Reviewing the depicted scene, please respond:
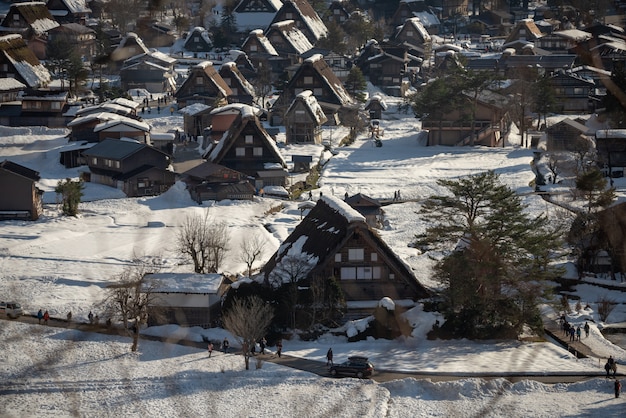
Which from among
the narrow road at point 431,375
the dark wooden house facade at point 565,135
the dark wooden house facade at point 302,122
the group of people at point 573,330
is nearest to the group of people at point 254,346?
the narrow road at point 431,375

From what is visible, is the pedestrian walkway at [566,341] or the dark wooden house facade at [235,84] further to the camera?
the dark wooden house facade at [235,84]

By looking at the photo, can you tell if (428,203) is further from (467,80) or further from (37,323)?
(467,80)

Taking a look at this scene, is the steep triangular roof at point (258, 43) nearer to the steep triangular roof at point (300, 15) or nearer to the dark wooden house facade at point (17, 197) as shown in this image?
the steep triangular roof at point (300, 15)

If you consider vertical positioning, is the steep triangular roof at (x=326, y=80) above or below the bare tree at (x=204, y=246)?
above

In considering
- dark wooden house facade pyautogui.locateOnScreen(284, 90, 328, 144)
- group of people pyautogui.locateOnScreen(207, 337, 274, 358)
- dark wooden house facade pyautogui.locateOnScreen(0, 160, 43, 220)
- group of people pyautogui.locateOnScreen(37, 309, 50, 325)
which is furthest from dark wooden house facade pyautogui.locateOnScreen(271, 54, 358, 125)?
group of people pyautogui.locateOnScreen(207, 337, 274, 358)

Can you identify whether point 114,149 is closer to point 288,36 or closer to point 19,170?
point 19,170

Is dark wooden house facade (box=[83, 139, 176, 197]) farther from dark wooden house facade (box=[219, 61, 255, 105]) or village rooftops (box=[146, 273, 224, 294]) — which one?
dark wooden house facade (box=[219, 61, 255, 105])
